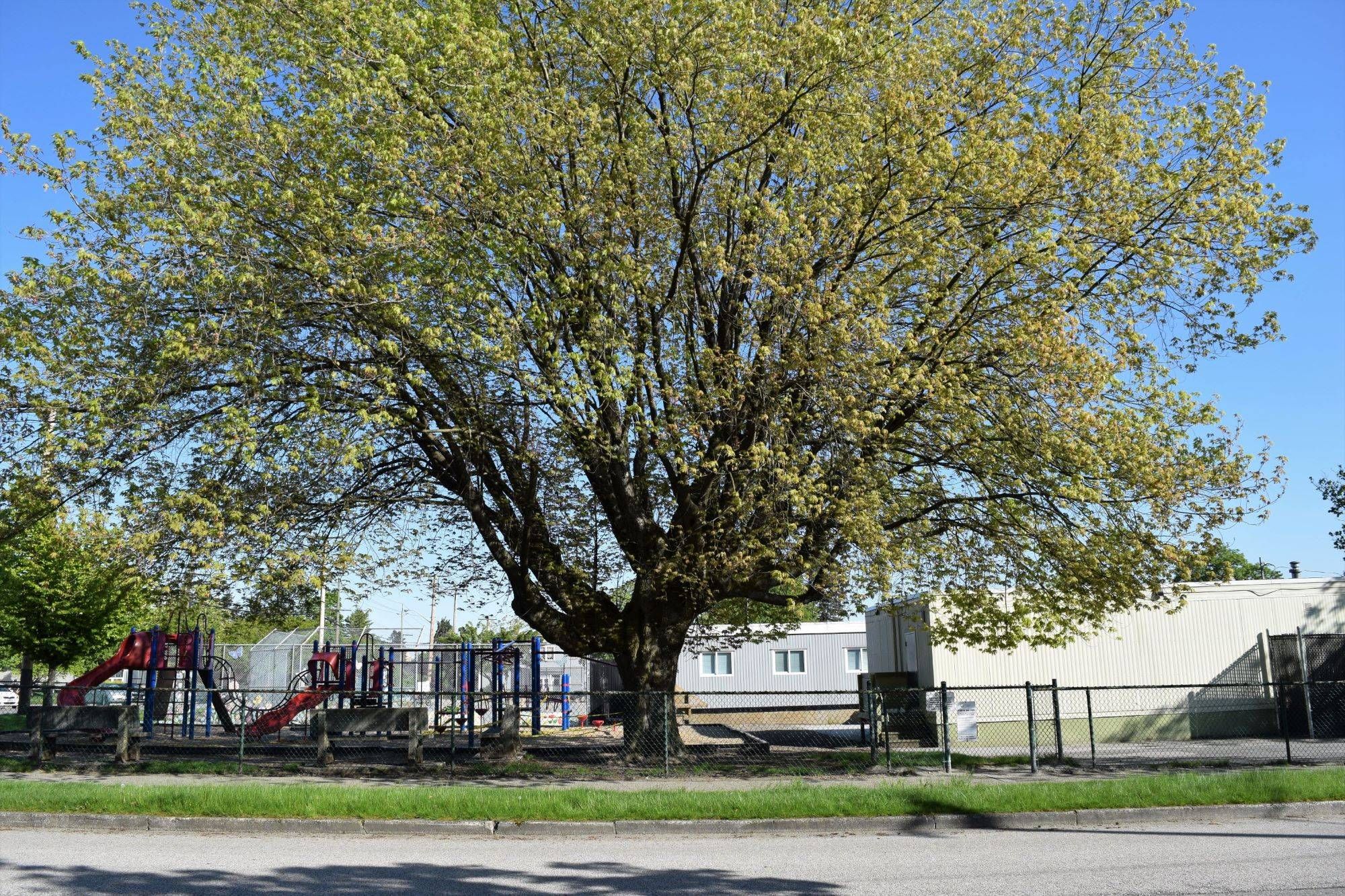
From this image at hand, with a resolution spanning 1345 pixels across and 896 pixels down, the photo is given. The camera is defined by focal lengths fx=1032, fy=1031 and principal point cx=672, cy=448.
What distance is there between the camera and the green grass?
1191 cm

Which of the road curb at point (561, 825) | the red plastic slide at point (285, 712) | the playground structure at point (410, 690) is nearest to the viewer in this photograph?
the road curb at point (561, 825)

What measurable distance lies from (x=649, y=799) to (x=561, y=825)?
1367 mm

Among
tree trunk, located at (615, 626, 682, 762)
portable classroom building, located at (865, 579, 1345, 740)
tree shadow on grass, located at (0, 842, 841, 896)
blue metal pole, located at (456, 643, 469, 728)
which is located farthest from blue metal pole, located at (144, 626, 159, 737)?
portable classroom building, located at (865, 579, 1345, 740)

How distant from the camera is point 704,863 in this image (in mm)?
9734

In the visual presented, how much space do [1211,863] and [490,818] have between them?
737cm

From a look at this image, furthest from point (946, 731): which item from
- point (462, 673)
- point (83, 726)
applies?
point (462, 673)

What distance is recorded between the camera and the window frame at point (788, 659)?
Answer: 42125 mm

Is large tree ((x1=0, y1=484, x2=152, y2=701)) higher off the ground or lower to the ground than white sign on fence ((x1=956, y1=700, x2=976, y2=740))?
higher

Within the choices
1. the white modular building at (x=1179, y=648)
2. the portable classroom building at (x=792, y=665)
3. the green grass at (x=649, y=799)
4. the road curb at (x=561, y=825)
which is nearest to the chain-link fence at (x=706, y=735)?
the white modular building at (x=1179, y=648)

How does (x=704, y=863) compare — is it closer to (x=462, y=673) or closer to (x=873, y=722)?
(x=873, y=722)

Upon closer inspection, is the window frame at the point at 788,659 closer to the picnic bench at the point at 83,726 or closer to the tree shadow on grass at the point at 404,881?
the picnic bench at the point at 83,726

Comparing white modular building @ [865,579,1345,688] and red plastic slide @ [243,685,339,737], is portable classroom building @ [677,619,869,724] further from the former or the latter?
red plastic slide @ [243,685,339,737]

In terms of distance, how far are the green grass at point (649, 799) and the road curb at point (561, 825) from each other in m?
0.14

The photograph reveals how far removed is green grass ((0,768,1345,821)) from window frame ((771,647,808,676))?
94.9ft
